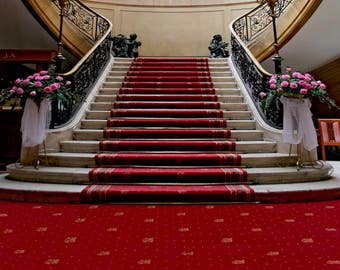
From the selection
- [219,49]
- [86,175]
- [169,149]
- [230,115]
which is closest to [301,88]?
[230,115]

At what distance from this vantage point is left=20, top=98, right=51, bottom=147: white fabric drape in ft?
9.30

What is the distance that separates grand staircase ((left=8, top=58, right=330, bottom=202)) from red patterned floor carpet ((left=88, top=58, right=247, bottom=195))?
1cm

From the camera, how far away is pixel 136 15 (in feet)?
28.2

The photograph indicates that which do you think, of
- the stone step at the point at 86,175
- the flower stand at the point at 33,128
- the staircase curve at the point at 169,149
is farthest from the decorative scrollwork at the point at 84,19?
the stone step at the point at 86,175

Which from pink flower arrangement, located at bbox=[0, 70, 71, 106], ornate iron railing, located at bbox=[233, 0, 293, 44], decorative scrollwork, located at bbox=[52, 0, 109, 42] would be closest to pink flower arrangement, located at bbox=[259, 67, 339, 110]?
pink flower arrangement, located at bbox=[0, 70, 71, 106]

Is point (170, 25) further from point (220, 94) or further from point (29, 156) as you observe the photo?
point (29, 156)

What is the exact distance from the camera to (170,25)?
866 cm

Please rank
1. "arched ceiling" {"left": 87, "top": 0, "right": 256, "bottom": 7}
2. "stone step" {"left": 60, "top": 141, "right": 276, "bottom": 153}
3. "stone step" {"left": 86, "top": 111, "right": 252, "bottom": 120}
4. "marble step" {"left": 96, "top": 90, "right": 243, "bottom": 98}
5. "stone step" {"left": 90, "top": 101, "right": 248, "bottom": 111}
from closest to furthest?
"stone step" {"left": 60, "top": 141, "right": 276, "bottom": 153}, "stone step" {"left": 86, "top": 111, "right": 252, "bottom": 120}, "stone step" {"left": 90, "top": 101, "right": 248, "bottom": 111}, "marble step" {"left": 96, "top": 90, "right": 243, "bottom": 98}, "arched ceiling" {"left": 87, "top": 0, "right": 256, "bottom": 7}

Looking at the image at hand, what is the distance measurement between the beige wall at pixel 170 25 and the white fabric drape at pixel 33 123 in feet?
20.2

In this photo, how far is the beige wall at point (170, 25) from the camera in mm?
8477

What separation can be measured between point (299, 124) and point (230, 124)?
1092 millimetres

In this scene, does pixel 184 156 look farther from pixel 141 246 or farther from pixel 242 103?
pixel 242 103

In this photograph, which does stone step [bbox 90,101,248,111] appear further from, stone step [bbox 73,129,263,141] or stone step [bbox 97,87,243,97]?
stone step [bbox 73,129,263,141]

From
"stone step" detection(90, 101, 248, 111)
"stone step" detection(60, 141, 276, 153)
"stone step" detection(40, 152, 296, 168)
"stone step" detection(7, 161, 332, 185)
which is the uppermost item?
"stone step" detection(90, 101, 248, 111)
